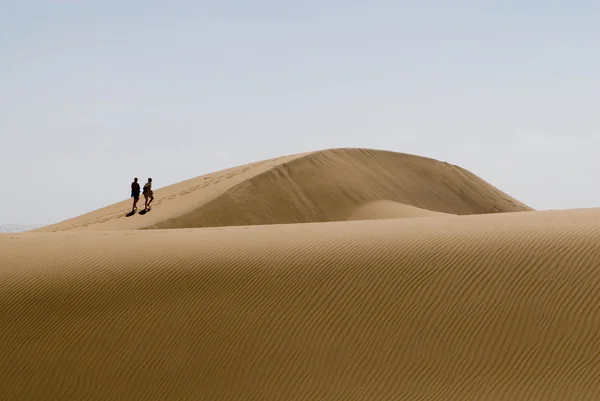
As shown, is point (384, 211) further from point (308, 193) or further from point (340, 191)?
point (308, 193)

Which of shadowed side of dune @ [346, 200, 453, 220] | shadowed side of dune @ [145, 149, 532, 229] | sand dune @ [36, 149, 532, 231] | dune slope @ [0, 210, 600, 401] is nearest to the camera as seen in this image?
dune slope @ [0, 210, 600, 401]

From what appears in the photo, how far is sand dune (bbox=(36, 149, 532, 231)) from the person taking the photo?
24.6 meters

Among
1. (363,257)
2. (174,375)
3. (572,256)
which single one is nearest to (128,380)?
(174,375)

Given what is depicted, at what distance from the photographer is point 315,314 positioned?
28.6 feet

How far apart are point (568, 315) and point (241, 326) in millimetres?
3785

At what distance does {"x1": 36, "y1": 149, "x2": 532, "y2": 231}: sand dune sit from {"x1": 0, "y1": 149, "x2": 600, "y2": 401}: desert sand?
12.3 m

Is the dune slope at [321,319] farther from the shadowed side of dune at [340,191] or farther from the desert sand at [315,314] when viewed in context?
the shadowed side of dune at [340,191]

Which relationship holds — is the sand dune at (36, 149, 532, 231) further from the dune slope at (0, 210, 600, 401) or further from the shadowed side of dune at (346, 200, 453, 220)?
the dune slope at (0, 210, 600, 401)

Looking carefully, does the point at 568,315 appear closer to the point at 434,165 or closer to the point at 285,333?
the point at 285,333

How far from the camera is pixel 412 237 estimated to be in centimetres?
1041

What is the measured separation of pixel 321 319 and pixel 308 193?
766 inches

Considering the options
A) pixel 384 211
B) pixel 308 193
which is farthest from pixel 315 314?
pixel 384 211

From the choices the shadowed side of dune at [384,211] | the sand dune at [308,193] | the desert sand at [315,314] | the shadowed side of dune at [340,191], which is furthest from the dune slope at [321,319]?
the shadowed side of dune at [384,211]

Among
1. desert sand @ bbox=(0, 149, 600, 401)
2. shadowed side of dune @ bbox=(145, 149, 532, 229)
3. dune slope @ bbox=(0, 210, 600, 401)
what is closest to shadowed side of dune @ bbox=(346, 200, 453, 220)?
shadowed side of dune @ bbox=(145, 149, 532, 229)
